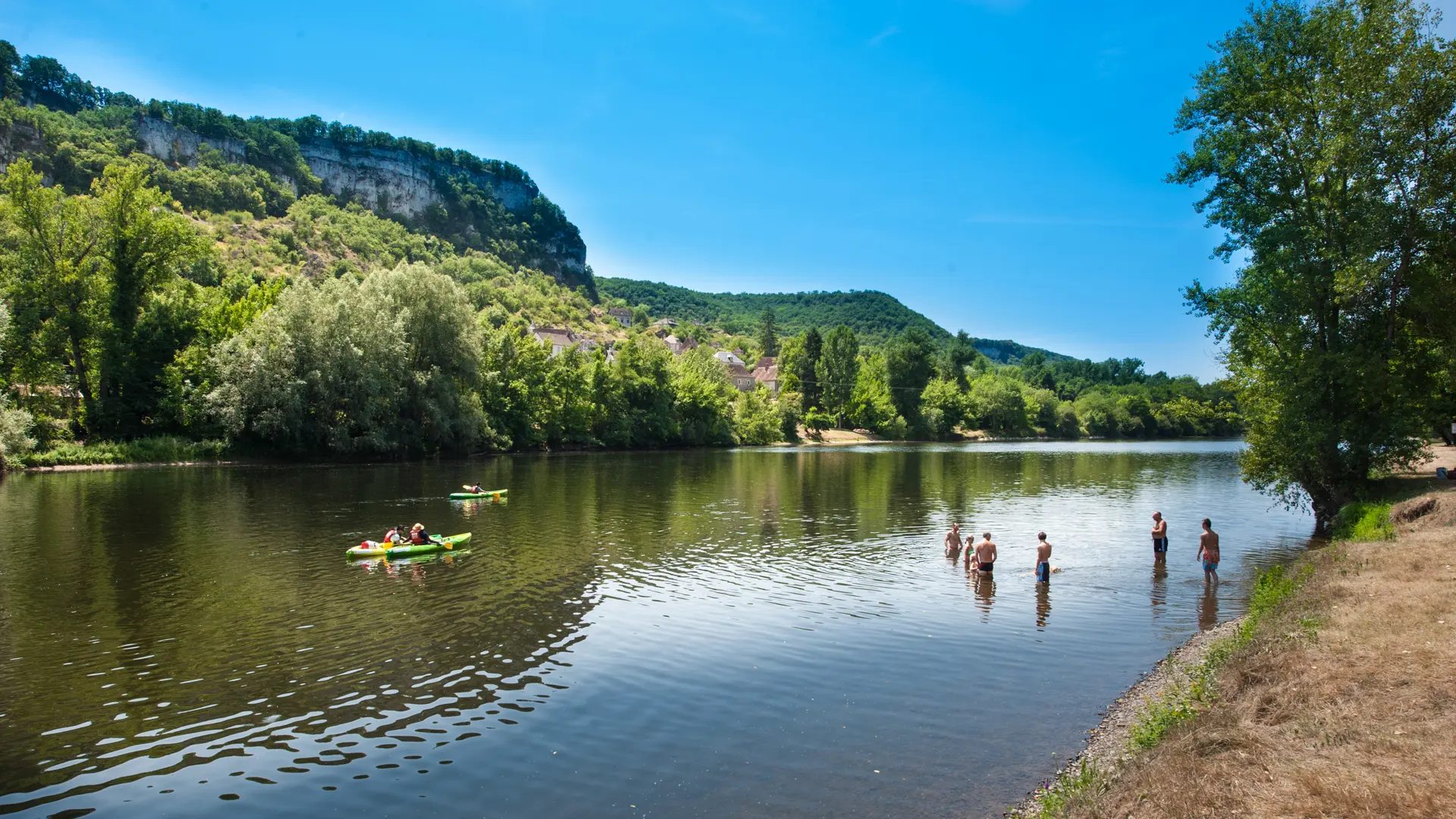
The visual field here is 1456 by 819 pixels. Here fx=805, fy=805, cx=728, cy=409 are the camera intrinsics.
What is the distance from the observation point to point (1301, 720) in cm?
938

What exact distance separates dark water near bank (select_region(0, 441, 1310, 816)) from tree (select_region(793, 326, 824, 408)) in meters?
105

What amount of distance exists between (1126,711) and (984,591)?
990 cm

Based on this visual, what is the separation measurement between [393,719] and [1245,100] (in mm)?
32794

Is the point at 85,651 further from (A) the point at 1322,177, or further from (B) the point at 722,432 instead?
(B) the point at 722,432

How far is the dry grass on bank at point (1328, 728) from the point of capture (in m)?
7.23

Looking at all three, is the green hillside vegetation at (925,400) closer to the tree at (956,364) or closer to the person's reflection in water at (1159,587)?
the tree at (956,364)

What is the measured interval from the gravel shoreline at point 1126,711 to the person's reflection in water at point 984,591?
14.9 feet

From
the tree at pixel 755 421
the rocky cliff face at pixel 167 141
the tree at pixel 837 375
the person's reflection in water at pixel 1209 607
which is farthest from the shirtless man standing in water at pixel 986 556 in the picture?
the rocky cliff face at pixel 167 141

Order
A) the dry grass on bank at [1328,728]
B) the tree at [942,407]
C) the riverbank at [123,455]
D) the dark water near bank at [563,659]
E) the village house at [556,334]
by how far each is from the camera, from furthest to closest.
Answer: the village house at [556,334] < the tree at [942,407] < the riverbank at [123,455] < the dark water near bank at [563,659] < the dry grass on bank at [1328,728]

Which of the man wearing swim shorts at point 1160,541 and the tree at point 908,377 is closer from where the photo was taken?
the man wearing swim shorts at point 1160,541

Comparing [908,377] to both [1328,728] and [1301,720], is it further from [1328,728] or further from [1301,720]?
[1328,728]

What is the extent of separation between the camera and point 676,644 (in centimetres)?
1719

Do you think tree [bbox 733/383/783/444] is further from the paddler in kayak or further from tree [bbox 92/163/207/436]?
the paddler in kayak

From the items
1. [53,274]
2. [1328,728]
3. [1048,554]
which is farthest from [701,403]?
[1328,728]
